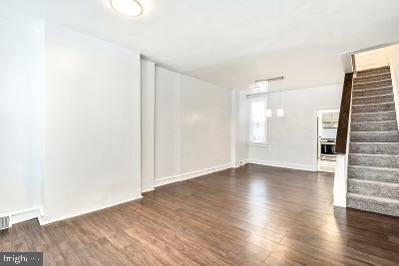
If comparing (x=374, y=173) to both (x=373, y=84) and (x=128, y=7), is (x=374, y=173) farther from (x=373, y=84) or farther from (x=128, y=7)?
(x=128, y=7)

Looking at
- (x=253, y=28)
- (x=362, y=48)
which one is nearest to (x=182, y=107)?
(x=253, y=28)

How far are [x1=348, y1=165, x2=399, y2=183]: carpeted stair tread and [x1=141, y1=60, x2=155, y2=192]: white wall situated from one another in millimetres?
3755

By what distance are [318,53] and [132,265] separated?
4176mm

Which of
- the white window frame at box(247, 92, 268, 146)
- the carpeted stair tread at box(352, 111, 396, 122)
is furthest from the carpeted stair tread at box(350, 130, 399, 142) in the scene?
the white window frame at box(247, 92, 268, 146)

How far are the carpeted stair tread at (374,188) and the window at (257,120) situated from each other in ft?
12.9

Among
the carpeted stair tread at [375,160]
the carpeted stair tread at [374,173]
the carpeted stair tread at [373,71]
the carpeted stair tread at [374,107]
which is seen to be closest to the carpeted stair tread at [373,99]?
the carpeted stair tread at [374,107]

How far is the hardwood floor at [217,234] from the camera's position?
1955 millimetres

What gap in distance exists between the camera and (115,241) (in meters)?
2.24

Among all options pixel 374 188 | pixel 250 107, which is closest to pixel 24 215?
→ pixel 374 188

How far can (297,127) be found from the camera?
643cm

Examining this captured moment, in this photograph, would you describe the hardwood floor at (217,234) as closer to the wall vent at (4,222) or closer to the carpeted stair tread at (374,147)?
the wall vent at (4,222)

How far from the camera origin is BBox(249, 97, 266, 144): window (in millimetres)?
7242

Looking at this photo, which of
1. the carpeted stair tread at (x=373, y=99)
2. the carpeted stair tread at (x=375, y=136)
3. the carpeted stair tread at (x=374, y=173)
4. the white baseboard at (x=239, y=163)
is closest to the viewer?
the carpeted stair tread at (x=374, y=173)

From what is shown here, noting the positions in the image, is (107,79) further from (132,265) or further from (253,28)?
(132,265)
